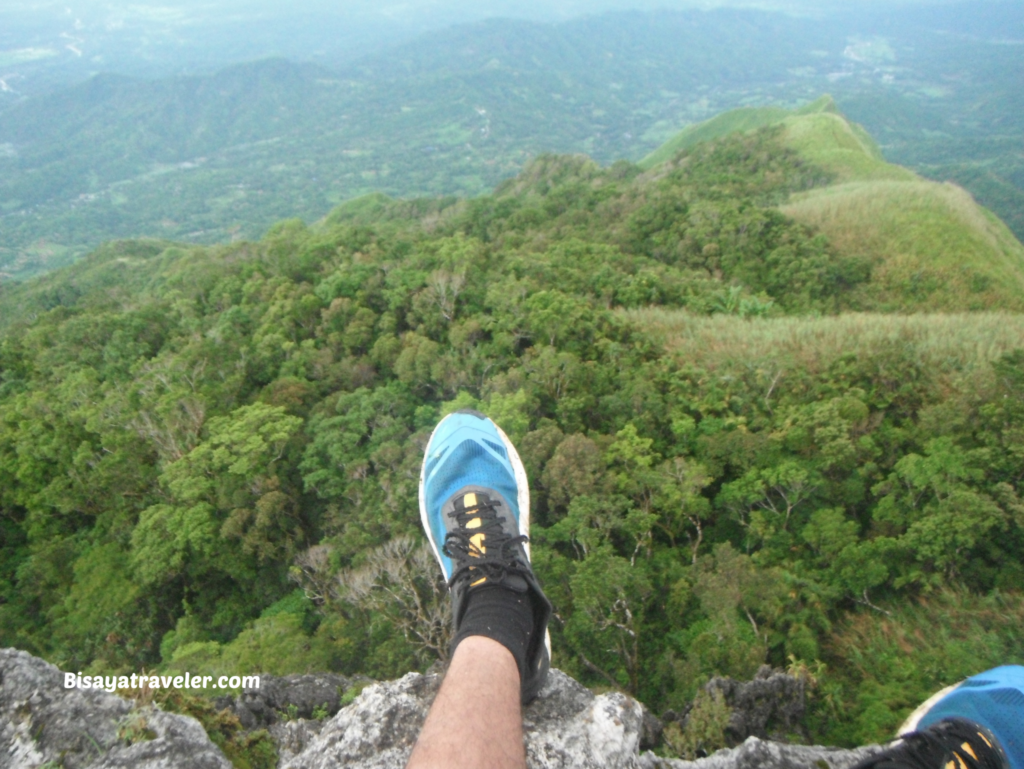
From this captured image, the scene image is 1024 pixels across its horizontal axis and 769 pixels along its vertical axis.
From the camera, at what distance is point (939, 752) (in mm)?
2715

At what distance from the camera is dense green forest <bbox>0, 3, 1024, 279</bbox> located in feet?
381

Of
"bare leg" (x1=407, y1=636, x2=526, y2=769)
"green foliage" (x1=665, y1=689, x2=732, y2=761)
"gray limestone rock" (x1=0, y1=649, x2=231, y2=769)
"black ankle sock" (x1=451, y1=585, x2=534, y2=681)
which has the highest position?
"bare leg" (x1=407, y1=636, x2=526, y2=769)

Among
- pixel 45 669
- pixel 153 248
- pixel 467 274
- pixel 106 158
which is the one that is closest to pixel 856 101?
pixel 153 248

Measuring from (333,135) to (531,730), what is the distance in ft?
624

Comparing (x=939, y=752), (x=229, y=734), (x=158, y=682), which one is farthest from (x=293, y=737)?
(x=939, y=752)

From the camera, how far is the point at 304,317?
1434 centimetres

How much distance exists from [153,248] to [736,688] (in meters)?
75.8

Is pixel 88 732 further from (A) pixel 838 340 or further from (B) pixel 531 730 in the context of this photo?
(A) pixel 838 340

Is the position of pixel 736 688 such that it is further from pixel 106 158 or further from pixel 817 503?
pixel 106 158

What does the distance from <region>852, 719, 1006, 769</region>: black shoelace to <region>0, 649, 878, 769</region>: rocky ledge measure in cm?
74

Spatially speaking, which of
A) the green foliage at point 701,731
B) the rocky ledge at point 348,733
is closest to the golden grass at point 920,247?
the green foliage at point 701,731

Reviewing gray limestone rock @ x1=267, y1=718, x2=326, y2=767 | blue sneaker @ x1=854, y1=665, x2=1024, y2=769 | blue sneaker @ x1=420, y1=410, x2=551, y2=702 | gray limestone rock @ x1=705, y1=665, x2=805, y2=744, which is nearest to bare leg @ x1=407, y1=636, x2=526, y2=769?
blue sneaker @ x1=420, y1=410, x2=551, y2=702

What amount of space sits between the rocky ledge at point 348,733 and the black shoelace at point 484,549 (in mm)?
688

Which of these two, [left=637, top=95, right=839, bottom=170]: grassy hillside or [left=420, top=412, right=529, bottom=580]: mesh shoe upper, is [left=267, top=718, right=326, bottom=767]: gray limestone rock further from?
[left=637, top=95, right=839, bottom=170]: grassy hillside
